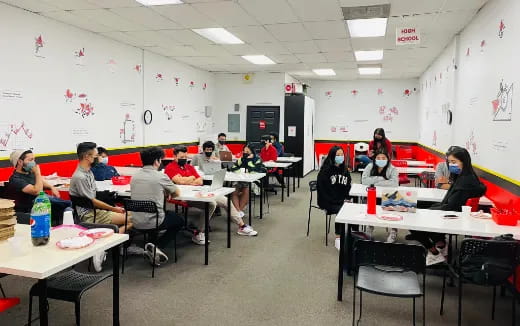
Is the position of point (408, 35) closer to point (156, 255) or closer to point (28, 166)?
point (156, 255)

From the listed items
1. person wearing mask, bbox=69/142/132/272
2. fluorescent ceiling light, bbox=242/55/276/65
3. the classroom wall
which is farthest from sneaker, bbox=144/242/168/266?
fluorescent ceiling light, bbox=242/55/276/65

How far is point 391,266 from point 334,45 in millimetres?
5530

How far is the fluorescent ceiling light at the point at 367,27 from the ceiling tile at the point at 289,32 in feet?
2.45

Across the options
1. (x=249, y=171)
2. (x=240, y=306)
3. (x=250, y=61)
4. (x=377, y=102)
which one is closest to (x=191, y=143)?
(x=250, y=61)

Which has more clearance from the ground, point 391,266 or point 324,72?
point 324,72

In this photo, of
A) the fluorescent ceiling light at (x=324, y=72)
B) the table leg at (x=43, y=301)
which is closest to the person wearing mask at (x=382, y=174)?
the table leg at (x=43, y=301)

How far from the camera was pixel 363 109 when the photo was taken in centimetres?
1279

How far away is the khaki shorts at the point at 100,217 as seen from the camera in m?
4.09

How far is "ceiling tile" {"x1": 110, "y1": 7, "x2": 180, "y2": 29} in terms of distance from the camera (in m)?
5.38

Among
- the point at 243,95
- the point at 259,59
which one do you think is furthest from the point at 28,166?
the point at 243,95

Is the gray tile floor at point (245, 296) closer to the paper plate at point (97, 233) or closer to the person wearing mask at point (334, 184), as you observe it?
the person wearing mask at point (334, 184)

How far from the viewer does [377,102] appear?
12.7 meters

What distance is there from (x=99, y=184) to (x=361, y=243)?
3.51 m

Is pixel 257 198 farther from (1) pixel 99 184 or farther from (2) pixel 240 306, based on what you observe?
(2) pixel 240 306
